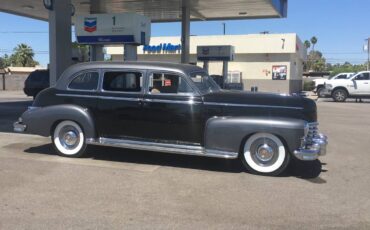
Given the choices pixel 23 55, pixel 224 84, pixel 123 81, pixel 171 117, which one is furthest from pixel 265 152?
pixel 23 55

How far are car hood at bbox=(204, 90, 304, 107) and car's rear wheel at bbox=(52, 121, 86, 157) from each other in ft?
8.44

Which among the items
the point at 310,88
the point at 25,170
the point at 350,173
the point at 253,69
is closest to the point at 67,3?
the point at 25,170

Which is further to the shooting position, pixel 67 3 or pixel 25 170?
pixel 67 3

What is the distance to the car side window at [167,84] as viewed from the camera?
8330 millimetres

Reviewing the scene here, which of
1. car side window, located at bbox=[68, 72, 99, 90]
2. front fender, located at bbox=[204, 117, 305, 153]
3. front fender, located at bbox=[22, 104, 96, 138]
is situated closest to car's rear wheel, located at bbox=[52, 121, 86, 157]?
front fender, located at bbox=[22, 104, 96, 138]

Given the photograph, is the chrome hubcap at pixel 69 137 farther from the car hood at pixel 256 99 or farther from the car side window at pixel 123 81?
the car hood at pixel 256 99

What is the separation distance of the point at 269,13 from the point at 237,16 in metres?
2.16

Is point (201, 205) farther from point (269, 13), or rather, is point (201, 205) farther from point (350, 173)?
point (269, 13)

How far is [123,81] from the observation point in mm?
8734

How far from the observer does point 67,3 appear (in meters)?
14.5

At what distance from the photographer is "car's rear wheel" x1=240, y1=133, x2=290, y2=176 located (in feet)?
25.6

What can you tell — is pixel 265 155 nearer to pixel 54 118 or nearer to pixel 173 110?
pixel 173 110

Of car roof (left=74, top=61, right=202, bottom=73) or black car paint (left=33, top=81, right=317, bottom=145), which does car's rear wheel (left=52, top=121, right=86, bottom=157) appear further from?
car roof (left=74, top=61, right=202, bottom=73)

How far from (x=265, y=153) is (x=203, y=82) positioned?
1.77 metres
